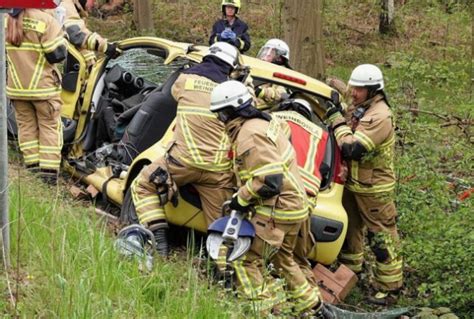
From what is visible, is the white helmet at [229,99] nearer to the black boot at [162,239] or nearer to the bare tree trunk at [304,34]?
the black boot at [162,239]

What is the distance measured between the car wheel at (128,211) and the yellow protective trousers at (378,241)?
1.99 metres

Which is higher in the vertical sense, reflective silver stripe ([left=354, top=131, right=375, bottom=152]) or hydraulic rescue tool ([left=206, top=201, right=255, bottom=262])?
reflective silver stripe ([left=354, top=131, right=375, bottom=152])

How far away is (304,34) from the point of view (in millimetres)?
9555

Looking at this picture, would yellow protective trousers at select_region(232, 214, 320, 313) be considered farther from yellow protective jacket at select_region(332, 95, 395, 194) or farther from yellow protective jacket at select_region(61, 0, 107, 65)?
yellow protective jacket at select_region(61, 0, 107, 65)

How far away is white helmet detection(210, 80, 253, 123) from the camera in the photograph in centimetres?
527

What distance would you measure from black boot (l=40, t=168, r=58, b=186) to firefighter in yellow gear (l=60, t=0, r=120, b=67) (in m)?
1.28

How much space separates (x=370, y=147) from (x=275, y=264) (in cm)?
146

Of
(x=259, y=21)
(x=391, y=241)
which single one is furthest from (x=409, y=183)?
(x=259, y=21)

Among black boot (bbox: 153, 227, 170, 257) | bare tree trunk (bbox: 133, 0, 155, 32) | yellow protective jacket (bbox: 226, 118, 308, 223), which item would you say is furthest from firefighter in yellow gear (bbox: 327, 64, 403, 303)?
bare tree trunk (bbox: 133, 0, 155, 32)

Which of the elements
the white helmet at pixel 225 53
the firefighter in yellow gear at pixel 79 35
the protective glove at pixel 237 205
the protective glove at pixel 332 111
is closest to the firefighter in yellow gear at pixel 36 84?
the firefighter in yellow gear at pixel 79 35

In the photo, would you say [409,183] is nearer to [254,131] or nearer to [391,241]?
[391,241]

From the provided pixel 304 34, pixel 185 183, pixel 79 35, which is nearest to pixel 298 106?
pixel 185 183

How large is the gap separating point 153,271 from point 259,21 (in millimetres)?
16787

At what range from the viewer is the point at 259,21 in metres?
20.3
